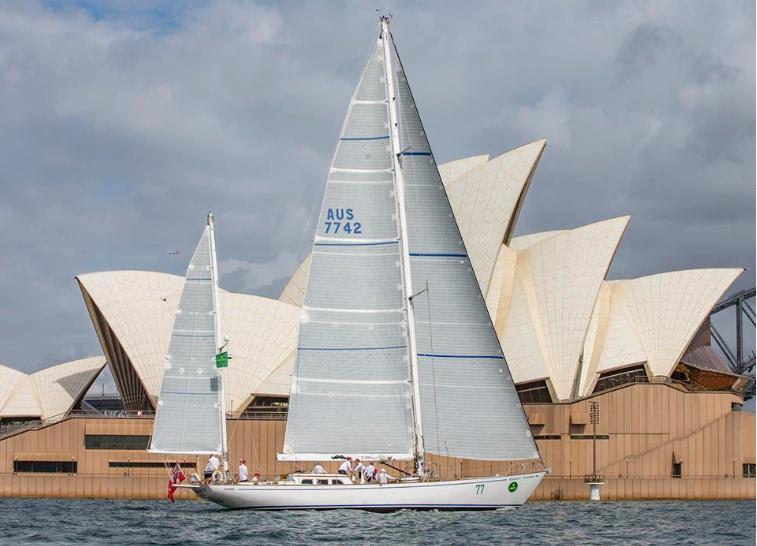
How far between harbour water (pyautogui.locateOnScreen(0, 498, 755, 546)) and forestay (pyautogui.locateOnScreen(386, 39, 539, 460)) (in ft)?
6.62

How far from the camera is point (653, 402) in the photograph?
5544 cm

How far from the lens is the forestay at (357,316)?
3550cm

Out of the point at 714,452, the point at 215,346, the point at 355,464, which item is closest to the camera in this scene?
the point at 355,464

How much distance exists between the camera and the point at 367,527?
31688 millimetres

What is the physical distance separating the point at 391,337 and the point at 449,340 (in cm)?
149

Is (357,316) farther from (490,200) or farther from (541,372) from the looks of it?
(490,200)

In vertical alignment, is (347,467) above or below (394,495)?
above

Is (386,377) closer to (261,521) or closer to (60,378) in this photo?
(261,521)

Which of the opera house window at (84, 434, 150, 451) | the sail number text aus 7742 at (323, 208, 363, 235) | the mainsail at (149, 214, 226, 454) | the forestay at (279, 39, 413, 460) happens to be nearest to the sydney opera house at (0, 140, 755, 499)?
the opera house window at (84, 434, 150, 451)

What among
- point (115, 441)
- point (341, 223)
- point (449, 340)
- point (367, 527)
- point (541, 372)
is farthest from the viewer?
point (541, 372)

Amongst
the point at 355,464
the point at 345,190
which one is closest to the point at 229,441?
the point at 355,464

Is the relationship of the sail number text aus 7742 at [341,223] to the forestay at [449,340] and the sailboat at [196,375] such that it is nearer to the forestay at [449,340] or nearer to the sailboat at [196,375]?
the forestay at [449,340]

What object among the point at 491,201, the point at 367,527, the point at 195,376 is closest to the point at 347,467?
the point at 367,527

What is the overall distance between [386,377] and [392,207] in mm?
4362
